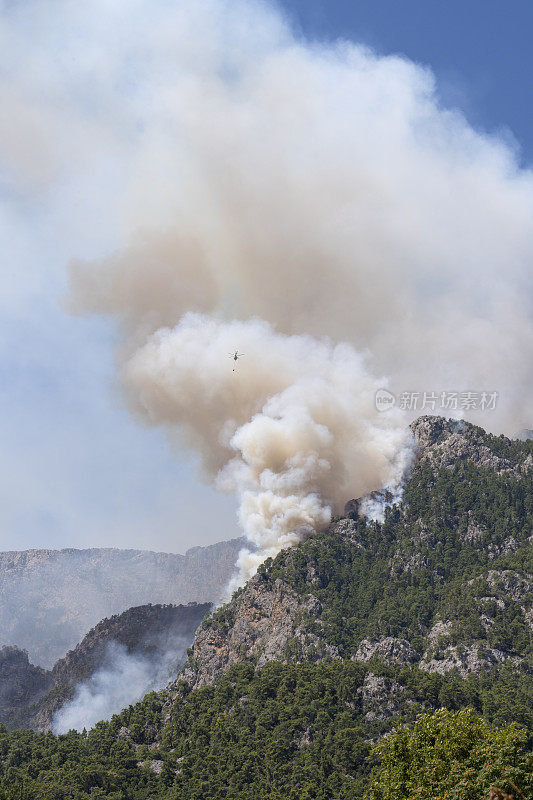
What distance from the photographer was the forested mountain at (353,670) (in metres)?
113

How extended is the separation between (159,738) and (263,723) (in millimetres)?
26517

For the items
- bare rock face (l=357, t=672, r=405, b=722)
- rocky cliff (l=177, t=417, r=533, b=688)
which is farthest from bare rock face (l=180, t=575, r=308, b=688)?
bare rock face (l=357, t=672, r=405, b=722)

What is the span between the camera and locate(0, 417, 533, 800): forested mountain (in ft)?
370

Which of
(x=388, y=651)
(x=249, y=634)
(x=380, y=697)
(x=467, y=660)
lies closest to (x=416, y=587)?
(x=388, y=651)

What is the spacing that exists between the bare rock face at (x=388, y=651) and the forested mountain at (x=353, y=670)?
0.37m

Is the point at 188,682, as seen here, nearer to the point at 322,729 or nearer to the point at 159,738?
the point at 159,738

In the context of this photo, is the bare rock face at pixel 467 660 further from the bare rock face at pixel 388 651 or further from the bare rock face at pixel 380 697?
the bare rock face at pixel 380 697

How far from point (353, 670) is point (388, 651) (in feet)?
68.9

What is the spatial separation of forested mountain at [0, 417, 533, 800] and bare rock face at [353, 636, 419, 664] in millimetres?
367

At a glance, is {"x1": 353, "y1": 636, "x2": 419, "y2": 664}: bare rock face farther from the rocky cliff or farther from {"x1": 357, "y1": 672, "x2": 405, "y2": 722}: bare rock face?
{"x1": 357, "y1": 672, "x2": 405, "y2": 722}: bare rock face

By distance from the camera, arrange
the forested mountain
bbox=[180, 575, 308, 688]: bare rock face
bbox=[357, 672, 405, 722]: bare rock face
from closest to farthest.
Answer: the forested mountain
bbox=[357, 672, 405, 722]: bare rock face
bbox=[180, 575, 308, 688]: bare rock face

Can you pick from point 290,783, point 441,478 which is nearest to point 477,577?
point 441,478

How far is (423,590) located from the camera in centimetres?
16938

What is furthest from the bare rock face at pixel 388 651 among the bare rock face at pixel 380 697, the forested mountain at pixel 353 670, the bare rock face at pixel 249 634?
the bare rock face at pixel 380 697
